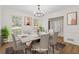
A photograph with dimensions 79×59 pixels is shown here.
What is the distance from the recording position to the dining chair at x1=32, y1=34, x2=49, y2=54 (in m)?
2.04

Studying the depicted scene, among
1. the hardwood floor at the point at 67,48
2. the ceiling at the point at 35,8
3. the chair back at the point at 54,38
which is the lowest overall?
the hardwood floor at the point at 67,48

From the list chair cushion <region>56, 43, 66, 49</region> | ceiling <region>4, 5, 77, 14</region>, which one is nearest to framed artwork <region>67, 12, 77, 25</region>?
ceiling <region>4, 5, 77, 14</region>

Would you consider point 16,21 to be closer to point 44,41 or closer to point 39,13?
point 39,13

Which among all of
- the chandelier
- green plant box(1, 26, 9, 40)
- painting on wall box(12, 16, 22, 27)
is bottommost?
green plant box(1, 26, 9, 40)

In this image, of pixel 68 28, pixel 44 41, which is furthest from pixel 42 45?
pixel 68 28

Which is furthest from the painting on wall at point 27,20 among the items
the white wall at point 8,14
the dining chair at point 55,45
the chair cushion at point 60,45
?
the chair cushion at point 60,45

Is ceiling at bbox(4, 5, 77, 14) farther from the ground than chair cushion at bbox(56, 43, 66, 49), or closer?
farther from the ground

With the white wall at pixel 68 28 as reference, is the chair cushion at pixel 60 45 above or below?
below

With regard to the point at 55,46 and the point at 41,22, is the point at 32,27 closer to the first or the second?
the point at 41,22

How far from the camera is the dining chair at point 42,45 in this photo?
2.04m

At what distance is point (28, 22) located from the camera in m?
2.02

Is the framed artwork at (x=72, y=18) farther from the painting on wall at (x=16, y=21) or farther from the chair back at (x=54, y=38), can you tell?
the painting on wall at (x=16, y=21)

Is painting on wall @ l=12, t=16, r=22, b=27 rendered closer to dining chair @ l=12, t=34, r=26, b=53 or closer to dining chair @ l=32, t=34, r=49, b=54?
dining chair @ l=12, t=34, r=26, b=53
